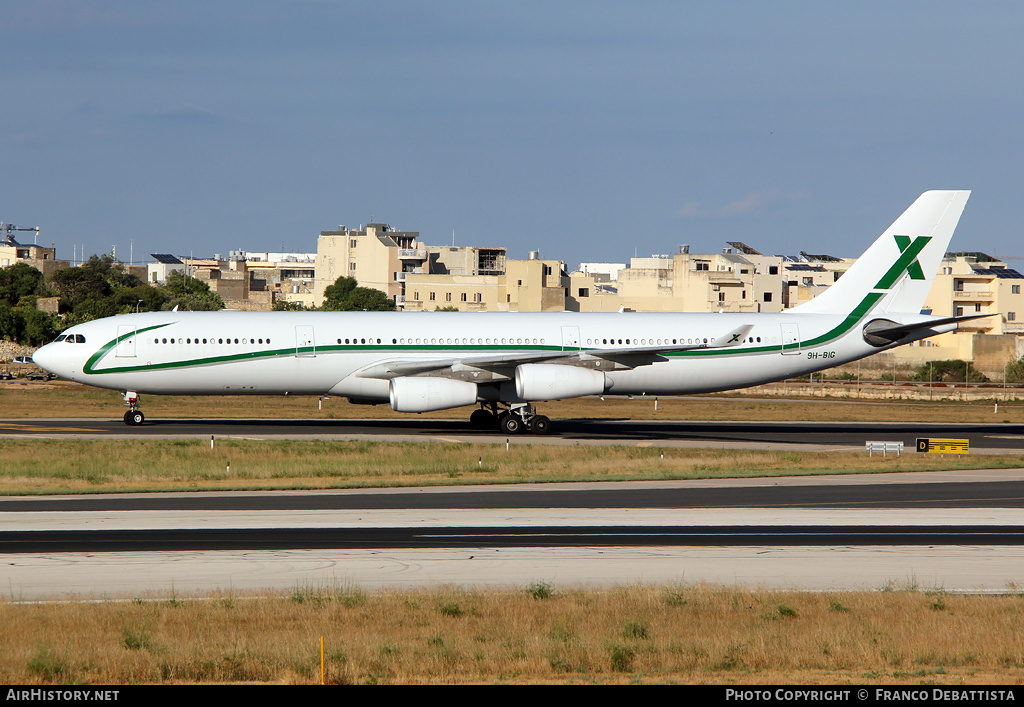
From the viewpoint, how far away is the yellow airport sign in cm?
4069

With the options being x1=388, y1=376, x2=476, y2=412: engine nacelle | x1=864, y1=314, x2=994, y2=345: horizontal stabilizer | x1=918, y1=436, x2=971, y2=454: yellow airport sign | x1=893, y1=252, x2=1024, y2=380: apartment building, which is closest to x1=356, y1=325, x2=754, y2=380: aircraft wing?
x1=388, y1=376, x2=476, y2=412: engine nacelle

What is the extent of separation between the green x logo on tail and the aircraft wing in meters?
8.08

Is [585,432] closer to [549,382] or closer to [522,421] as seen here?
[522,421]

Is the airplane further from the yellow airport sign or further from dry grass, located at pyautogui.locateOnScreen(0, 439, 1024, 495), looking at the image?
the yellow airport sign

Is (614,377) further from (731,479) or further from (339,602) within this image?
(339,602)

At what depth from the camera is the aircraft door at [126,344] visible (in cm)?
4381

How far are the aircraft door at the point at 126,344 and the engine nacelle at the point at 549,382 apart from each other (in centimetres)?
1601

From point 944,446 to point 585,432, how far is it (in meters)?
15.2

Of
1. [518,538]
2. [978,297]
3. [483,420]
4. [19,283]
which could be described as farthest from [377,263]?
[518,538]

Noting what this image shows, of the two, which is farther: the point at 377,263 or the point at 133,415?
the point at 377,263

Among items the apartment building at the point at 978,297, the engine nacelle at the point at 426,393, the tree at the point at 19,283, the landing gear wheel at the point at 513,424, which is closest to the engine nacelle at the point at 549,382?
the landing gear wheel at the point at 513,424

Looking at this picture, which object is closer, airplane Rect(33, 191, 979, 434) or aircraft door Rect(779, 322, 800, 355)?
airplane Rect(33, 191, 979, 434)

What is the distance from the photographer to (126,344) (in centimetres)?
4391

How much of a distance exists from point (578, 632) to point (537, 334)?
1269 inches
